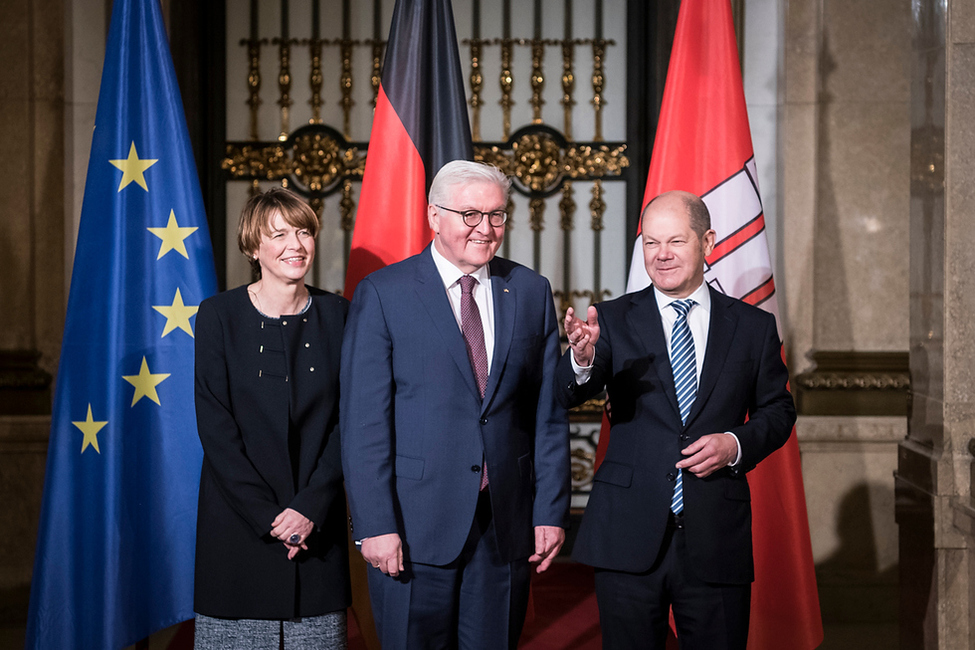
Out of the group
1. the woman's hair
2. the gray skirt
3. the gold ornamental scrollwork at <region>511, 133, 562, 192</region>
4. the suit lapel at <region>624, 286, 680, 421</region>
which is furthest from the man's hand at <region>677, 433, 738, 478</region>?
the gold ornamental scrollwork at <region>511, 133, 562, 192</region>

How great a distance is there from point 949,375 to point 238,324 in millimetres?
2538

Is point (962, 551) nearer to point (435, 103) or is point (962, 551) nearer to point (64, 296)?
point (435, 103)

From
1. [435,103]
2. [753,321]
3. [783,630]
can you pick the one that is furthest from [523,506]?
[435,103]

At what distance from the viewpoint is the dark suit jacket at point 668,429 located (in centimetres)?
229

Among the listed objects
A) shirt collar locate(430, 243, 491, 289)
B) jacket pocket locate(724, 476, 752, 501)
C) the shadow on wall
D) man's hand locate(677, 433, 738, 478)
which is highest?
shirt collar locate(430, 243, 491, 289)

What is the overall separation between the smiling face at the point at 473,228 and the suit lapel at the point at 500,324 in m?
0.12

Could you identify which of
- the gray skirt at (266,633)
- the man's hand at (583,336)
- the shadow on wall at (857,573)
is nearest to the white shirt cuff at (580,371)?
the man's hand at (583,336)

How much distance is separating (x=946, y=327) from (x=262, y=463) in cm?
250

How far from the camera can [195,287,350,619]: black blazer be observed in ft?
7.96

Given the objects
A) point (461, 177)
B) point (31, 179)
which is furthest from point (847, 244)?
point (31, 179)

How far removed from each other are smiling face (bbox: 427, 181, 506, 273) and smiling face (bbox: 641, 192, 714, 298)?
1.34 ft

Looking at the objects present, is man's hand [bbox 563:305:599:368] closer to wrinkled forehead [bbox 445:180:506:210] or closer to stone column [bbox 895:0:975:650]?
wrinkled forehead [bbox 445:180:506:210]

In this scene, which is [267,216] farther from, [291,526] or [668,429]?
[668,429]

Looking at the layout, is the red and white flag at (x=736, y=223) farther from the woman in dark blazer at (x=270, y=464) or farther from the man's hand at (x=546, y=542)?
the woman in dark blazer at (x=270, y=464)
